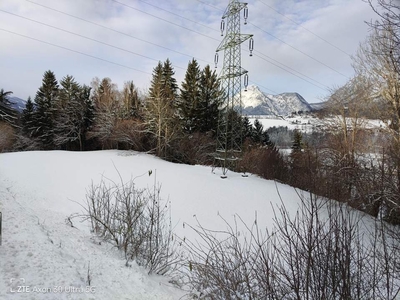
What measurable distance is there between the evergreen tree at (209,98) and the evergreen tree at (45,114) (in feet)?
55.9

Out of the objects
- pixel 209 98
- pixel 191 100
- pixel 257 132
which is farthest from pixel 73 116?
pixel 257 132

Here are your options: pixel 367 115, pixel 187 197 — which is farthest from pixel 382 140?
pixel 187 197

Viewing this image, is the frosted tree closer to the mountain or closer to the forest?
the forest

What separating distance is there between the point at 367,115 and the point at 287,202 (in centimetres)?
728

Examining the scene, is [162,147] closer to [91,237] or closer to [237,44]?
[237,44]

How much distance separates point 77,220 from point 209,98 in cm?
2077

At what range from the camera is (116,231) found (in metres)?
3.98

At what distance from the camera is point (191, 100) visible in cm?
2348

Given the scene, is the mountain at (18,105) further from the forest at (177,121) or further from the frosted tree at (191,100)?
the frosted tree at (191,100)

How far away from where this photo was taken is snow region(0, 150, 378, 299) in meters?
2.26

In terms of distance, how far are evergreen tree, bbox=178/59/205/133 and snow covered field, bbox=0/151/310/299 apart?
7.93 m

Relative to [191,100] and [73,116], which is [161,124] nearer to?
[191,100]

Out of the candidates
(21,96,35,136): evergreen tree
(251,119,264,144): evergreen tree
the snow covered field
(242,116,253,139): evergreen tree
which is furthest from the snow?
(251,119,264,144): evergreen tree

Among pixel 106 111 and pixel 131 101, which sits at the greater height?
pixel 131 101
